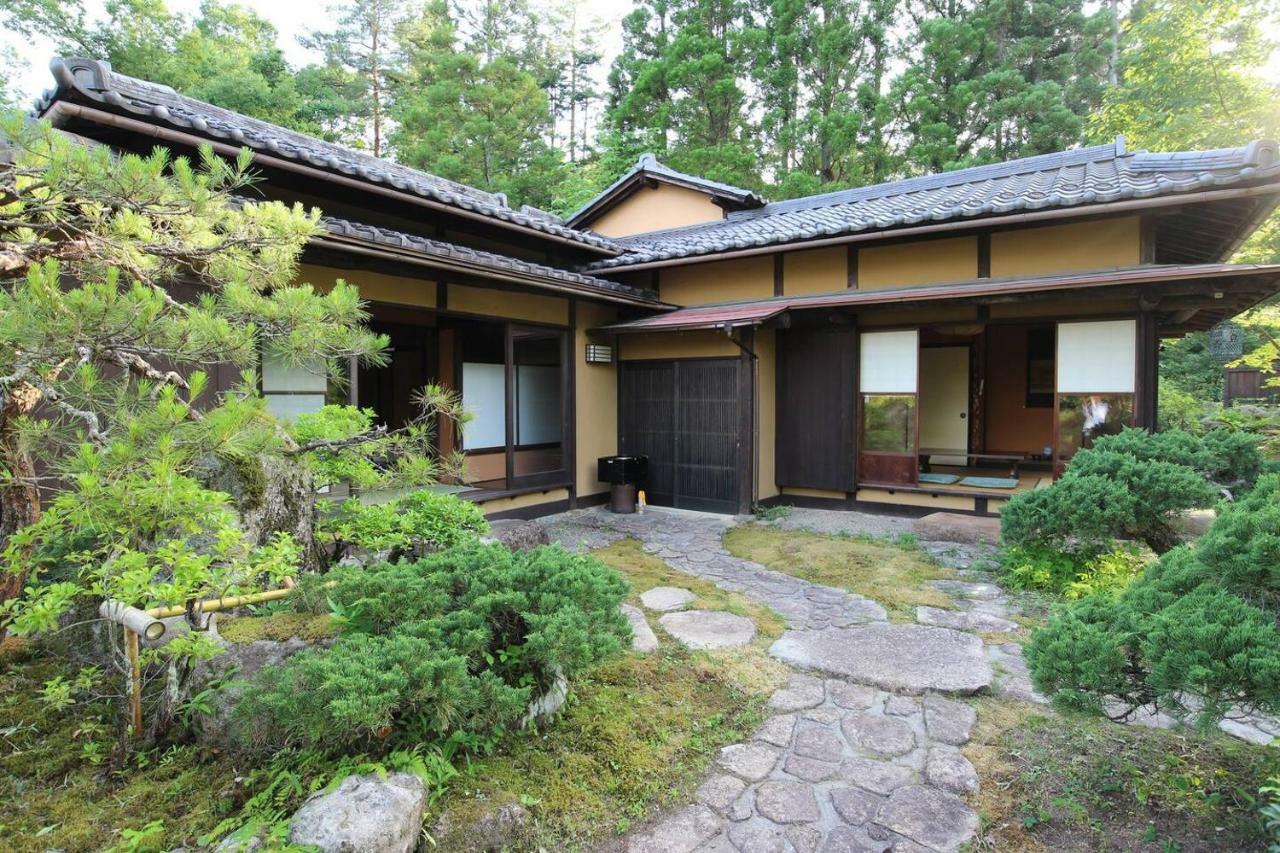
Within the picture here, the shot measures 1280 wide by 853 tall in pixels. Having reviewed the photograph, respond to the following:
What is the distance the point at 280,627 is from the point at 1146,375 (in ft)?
27.4

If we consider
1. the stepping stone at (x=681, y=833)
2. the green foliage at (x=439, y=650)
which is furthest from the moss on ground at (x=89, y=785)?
the stepping stone at (x=681, y=833)

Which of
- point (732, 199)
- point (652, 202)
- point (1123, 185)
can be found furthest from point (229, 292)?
point (652, 202)

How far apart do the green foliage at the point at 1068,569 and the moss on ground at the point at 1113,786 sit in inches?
92.8

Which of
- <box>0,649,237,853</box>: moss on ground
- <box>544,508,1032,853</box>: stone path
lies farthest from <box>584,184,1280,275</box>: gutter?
<box>0,649,237,853</box>: moss on ground

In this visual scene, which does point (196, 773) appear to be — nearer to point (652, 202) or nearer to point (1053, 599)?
point (1053, 599)

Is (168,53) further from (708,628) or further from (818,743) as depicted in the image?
(818,743)

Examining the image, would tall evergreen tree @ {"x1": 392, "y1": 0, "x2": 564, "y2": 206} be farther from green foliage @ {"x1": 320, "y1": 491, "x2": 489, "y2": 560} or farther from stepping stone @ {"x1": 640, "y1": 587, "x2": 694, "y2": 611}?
stepping stone @ {"x1": 640, "y1": 587, "x2": 694, "y2": 611}

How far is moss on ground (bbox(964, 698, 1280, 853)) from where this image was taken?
2291 millimetres

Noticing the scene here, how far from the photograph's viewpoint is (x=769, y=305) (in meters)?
8.80

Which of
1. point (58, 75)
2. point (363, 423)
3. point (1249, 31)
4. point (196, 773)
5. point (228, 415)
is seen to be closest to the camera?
point (228, 415)

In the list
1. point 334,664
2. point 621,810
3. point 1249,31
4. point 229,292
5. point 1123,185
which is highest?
point 1249,31

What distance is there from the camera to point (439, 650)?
2.50 metres

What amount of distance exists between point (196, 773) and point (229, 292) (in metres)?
1.93

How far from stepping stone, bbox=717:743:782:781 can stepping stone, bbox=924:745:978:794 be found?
0.65 meters
